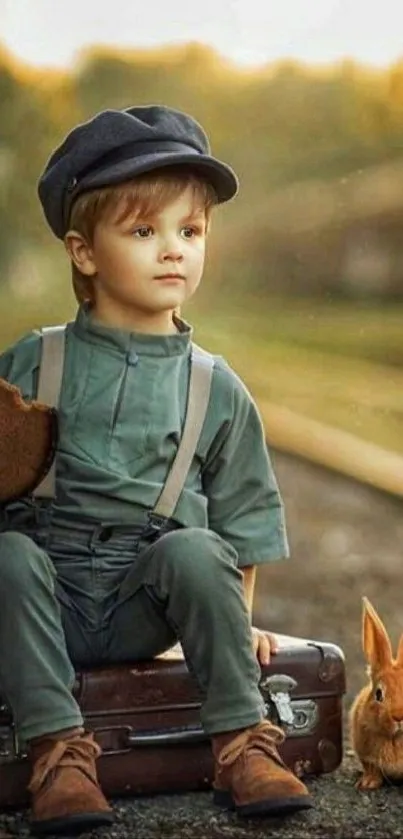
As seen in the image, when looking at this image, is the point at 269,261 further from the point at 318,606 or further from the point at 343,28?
the point at 318,606

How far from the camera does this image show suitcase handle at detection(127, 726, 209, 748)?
1.93m

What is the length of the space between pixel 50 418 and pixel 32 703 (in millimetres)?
354

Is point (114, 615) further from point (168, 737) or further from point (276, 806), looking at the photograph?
point (276, 806)

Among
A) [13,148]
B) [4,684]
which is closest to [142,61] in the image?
[13,148]

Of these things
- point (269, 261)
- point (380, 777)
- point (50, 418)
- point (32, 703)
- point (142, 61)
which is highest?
point (142, 61)

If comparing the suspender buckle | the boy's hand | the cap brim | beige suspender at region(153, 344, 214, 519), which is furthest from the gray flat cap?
the boy's hand

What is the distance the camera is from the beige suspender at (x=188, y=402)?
1953 mm

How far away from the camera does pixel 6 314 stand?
2.52 m

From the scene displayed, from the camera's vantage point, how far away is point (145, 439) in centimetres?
195

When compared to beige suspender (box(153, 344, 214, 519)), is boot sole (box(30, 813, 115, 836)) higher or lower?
lower

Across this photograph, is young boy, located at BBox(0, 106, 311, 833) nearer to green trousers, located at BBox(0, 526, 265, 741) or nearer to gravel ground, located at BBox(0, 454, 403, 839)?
green trousers, located at BBox(0, 526, 265, 741)

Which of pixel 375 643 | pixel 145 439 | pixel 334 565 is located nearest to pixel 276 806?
pixel 375 643

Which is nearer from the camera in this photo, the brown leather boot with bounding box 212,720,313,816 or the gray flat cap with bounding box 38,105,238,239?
the brown leather boot with bounding box 212,720,313,816

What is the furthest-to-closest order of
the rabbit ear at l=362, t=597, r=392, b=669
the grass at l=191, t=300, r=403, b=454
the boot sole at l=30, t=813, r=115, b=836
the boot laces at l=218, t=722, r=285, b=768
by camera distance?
the grass at l=191, t=300, r=403, b=454 → the rabbit ear at l=362, t=597, r=392, b=669 → the boot laces at l=218, t=722, r=285, b=768 → the boot sole at l=30, t=813, r=115, b=836
